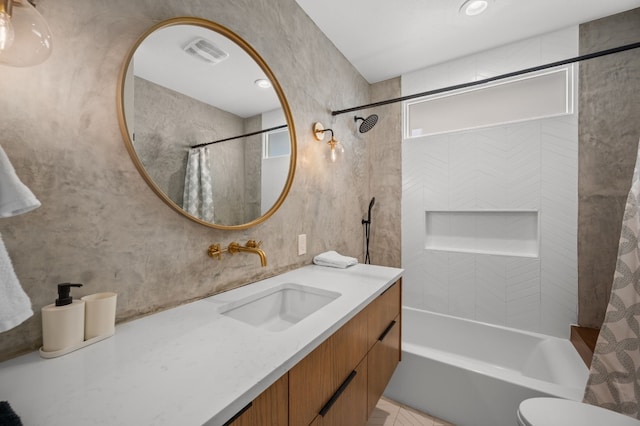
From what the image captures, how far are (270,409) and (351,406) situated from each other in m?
0.49

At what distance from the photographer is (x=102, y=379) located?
0.52 metres

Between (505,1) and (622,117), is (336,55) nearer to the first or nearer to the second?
(505,1)

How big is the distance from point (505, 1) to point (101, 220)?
7.66 feet

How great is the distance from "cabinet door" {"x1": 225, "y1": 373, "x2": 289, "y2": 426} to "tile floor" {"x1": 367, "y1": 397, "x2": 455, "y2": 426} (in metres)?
1.34

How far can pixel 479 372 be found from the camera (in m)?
1.47

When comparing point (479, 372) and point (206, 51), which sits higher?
point (206, 51)

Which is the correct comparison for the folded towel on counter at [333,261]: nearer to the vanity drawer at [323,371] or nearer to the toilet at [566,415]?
the vanity drawer at [323,371]

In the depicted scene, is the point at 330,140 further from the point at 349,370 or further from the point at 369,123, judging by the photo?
the point at 349,370

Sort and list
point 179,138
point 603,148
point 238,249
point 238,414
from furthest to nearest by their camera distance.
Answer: point 603,148, point 238,249, point 179,138, point 238,414

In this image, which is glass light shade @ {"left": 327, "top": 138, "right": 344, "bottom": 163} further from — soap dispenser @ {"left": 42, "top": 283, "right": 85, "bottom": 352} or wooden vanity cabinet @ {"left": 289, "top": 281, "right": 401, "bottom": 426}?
soap dispenser @ {"left": 42, "top": 283, "right": 85, "bottom": 352}

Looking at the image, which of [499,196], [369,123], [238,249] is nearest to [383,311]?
[238,249]

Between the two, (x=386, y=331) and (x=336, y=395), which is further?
(x=386, y=331)

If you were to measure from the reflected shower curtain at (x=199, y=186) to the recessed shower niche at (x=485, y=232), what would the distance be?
1927 millimetres

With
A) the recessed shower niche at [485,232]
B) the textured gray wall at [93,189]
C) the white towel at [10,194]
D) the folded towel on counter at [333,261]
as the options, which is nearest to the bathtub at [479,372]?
the recessed shower niche at [485,232]
